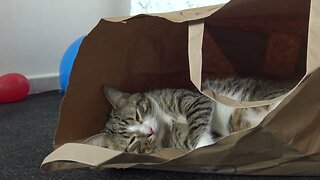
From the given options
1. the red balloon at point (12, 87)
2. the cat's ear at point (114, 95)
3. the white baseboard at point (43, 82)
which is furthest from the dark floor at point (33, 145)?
the cat's ear at point (114, 95)

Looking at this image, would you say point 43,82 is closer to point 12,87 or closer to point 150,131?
point 12,87

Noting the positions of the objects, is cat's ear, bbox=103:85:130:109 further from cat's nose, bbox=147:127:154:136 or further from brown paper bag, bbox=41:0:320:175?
cat's nose, bbox=147:127:154:136

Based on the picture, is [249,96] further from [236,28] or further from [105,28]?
[105,28]

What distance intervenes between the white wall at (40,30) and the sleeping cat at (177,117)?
3.61 ft

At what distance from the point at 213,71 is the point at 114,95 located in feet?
1.40

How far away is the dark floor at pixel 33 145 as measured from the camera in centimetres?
107

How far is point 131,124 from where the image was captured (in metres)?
1.23

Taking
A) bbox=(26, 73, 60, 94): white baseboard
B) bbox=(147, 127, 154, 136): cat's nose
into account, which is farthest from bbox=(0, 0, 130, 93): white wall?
bbox=(147, 127, 154, 136): cat's nose

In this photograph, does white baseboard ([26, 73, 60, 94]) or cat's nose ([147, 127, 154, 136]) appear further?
white baseboard ([26, 73, 60, 94])

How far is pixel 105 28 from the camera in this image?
3.54ft

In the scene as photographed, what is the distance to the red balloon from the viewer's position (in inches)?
75.9

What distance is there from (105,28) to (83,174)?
423 mm

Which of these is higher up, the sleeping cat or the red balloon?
the sleeping cat

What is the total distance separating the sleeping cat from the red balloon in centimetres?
87
